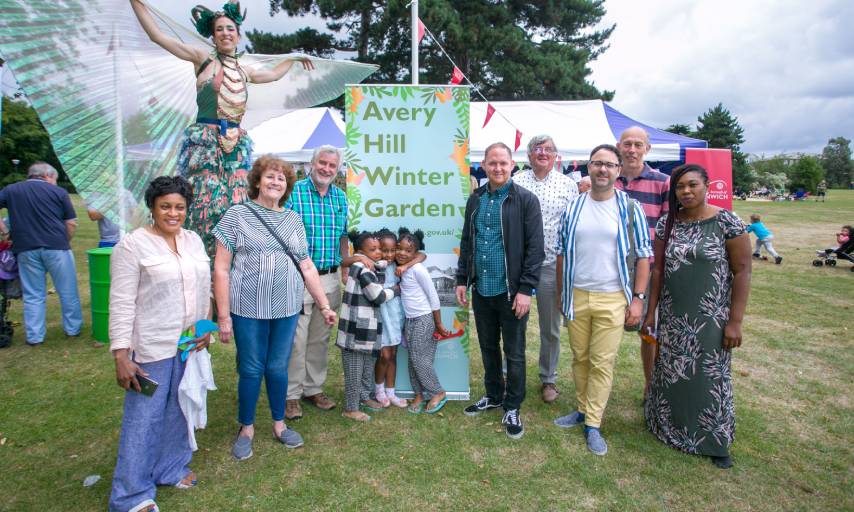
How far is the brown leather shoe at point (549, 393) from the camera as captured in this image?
3975 millimetres

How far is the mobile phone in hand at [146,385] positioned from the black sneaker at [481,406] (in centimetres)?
219

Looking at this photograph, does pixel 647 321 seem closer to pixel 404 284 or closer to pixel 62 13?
pixel 404 284

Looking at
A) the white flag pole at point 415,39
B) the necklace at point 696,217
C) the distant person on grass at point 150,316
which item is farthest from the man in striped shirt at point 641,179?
the white flag pole at point 415,39

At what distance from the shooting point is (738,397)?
13.3 feet

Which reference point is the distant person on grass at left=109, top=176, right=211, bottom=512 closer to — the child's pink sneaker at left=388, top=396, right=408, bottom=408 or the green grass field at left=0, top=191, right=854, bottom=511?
the green grass field at left=0, top=191, right=854, bottom=511

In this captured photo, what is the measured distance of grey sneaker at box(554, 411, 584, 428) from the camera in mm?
3574

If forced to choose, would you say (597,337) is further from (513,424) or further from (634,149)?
(634,149)

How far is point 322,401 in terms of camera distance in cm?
386

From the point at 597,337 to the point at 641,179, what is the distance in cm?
128

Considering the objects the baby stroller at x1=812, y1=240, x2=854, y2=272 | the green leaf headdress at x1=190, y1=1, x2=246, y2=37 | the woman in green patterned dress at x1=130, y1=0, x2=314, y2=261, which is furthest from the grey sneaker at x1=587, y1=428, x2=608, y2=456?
the baby stroller at x1=812, y1=240, x2=854, y2=272

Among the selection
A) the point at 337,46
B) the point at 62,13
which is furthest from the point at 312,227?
the point at 337,46

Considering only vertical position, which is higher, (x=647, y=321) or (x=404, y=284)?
(x=404, y=284)

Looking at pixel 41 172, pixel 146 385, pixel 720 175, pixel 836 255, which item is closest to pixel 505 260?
pixel 146 385

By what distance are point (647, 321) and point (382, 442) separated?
203 centimetres
